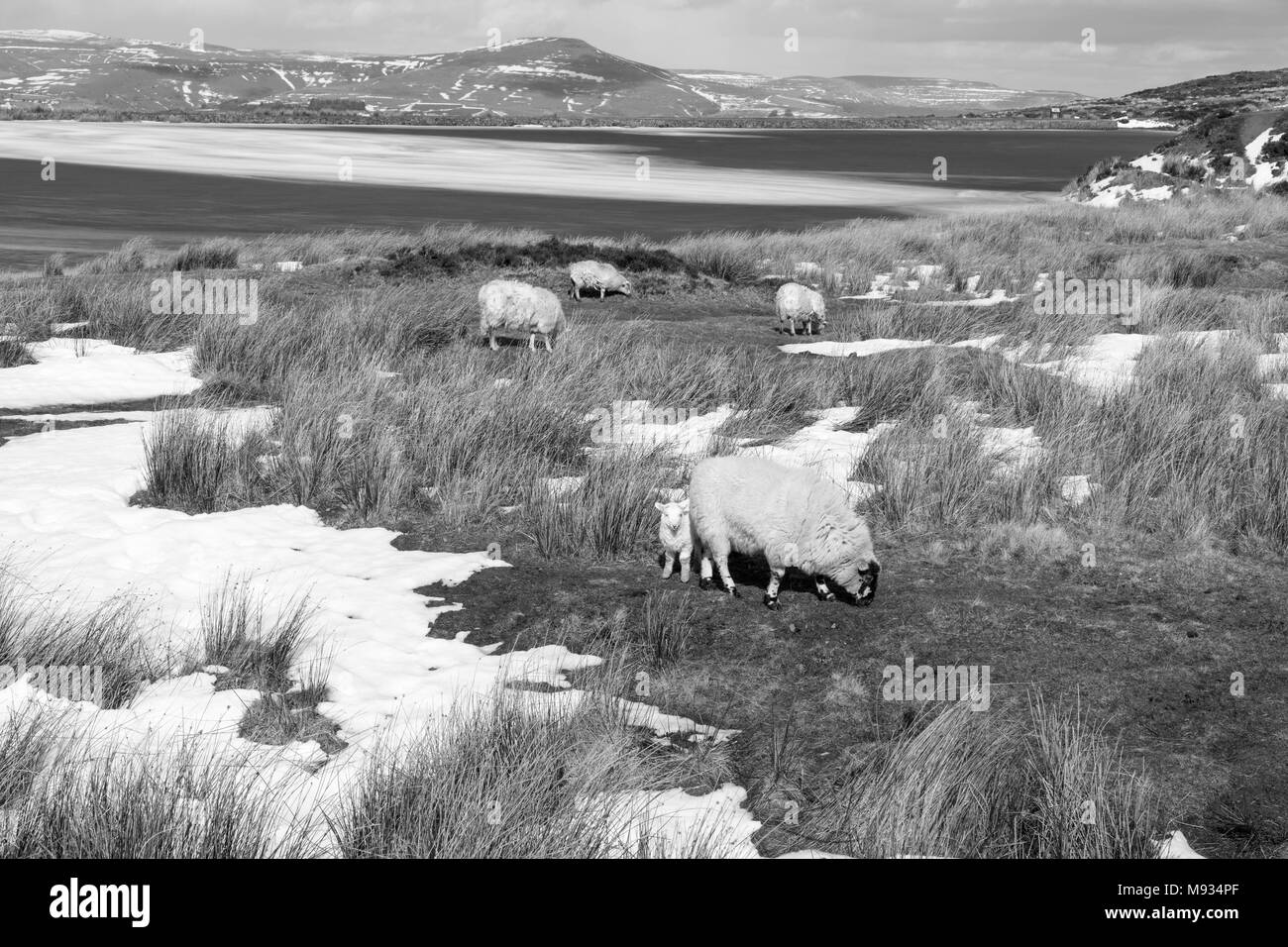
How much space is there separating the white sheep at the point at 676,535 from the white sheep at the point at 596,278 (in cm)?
1333

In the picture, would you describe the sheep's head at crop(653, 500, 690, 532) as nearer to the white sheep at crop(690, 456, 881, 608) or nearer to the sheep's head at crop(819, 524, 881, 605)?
the white sheep at crop(690, 456, 881, 608)

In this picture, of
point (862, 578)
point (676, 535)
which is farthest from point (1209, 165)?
point (676, 535)

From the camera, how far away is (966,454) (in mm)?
9875

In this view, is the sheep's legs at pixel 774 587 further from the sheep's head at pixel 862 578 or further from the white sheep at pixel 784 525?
the sheep's head at pixel 862 578

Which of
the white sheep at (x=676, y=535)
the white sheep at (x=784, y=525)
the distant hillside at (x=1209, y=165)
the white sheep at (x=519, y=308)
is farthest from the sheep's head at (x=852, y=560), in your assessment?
the distant hillside at (x=1209, y=165)

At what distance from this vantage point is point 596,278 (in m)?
20.5

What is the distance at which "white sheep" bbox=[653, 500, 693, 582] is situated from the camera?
747cm

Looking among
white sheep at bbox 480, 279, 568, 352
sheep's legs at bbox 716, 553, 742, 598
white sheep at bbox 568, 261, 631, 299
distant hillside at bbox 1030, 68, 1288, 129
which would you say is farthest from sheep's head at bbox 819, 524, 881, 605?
distant hillside at bbox 1030, 68, 1288, 129

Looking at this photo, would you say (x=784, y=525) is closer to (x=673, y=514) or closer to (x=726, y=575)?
(x=726, y=575)

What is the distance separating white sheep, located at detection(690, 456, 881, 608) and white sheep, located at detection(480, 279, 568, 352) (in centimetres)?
805

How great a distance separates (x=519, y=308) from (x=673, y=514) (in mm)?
8297

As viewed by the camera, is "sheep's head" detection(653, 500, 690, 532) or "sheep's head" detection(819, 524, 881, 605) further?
"sheep's head" detection(653, 500, 690, 532)
